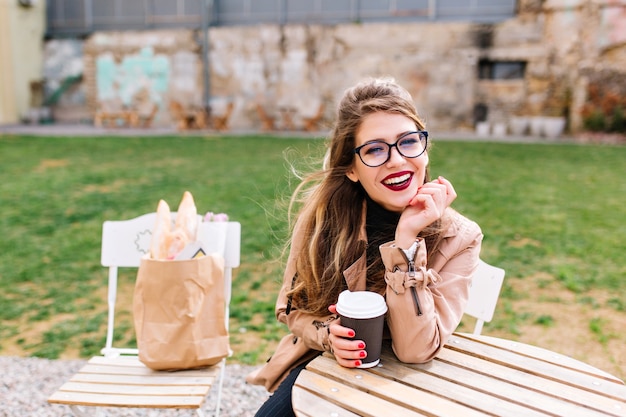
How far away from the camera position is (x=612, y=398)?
173 cm

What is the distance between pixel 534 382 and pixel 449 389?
0.29 m

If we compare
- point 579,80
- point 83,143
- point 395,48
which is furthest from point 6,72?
point 579,80

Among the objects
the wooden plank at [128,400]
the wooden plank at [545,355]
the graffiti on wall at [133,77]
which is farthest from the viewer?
the graffiti on wall at [133,77]

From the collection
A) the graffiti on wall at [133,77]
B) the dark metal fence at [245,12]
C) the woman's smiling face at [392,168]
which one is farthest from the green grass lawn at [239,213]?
the graffiti on wall at [133,77]

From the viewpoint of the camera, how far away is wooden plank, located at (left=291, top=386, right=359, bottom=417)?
5.30 feet

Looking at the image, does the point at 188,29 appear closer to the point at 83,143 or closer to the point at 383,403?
the point at 83,143

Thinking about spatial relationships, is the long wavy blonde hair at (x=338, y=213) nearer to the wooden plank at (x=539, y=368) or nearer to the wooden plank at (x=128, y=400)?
the wooden plank at (x=539, y=368)

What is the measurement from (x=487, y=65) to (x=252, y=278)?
13.8 meters

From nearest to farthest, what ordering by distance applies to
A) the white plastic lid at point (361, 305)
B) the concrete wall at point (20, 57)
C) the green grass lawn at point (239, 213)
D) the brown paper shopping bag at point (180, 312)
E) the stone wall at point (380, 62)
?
the white plastic lid at point (361, 305) < the brown paper shopping bag at point (180, 312) < the green grass lawn at point (239, 213) < the stone wall at point (380, 62) < the concrete wall at point (20, 57)

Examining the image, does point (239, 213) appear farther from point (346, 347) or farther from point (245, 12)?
point (245, 12)

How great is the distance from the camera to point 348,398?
1689mm

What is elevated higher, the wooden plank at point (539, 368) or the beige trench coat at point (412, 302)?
the beige trench coat at point (412, 302)

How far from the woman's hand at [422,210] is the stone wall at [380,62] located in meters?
13.2

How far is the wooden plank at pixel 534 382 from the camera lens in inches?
66.8
